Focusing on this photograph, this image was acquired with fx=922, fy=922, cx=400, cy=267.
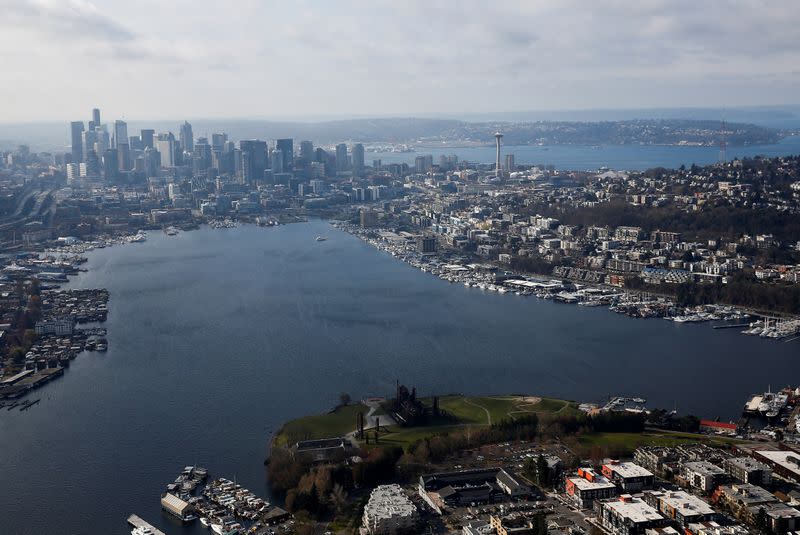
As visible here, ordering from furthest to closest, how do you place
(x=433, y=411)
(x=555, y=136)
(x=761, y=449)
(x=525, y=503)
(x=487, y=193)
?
(x=555, y=136), (x=487, y=193), (x=433, y=411), (x=761, y=449), (x=525, y=503)

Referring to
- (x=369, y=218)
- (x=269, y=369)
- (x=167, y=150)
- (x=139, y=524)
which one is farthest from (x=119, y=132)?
(x=139, y=524)

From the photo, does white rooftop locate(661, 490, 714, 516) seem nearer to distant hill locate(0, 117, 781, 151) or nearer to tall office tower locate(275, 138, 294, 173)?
tall office tower locate(275, 138, 294, 173)

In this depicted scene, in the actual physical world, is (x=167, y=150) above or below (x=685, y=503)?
above

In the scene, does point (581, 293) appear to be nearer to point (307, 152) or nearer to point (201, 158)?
point (307, 152)

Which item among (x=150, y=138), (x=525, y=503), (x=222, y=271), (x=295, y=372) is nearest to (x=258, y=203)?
(x=222, y=271)

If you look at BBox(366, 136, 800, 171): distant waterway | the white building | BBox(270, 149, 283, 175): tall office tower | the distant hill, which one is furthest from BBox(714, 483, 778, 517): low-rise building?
the distant hill

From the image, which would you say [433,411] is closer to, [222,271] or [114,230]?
[222,271]

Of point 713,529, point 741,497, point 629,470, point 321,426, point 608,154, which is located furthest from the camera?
point 608,154
